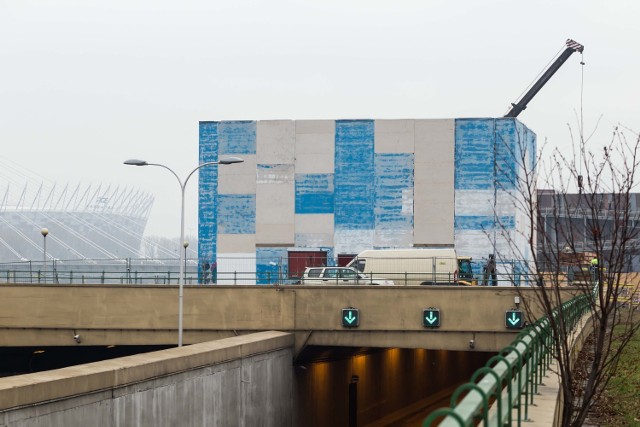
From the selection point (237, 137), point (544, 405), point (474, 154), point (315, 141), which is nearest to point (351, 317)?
point (544, 405)

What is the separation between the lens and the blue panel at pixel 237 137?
62.9 metres

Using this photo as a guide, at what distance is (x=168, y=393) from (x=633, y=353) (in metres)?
14.9

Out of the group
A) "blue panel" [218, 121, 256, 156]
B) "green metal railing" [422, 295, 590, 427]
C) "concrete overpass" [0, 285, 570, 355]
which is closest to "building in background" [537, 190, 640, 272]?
"green metal railing" [422, 295, 590, 427]

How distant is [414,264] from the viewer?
47.0 m

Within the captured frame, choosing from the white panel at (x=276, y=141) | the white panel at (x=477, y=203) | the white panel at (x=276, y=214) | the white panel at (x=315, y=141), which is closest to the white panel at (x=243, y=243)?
the white panel at (x=276, y=214)

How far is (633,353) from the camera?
32406 millimetres

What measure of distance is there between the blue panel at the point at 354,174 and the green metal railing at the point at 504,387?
4302 centimetres

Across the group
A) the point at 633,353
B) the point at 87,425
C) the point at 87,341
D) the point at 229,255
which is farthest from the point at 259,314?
the point at 229,255

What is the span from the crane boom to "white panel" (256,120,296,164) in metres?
21.6

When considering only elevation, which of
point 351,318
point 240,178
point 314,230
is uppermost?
point 240,178

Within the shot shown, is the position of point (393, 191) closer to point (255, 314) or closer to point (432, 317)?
point (255, 314)

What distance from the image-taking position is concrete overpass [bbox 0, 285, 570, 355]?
37750 mm

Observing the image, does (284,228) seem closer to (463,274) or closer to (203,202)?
(203,202)

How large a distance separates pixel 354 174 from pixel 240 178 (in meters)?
6.65
